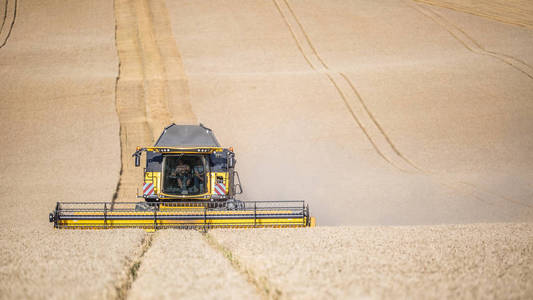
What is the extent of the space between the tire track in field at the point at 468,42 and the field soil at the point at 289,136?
19 centimetres

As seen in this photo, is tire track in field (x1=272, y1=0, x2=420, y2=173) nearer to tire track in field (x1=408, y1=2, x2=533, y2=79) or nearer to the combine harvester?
the combine harvester

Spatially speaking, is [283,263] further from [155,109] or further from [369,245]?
[155,109]

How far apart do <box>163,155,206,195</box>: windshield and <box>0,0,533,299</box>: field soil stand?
2893 mm

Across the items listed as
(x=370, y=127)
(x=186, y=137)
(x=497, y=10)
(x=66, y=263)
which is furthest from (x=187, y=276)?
(x=497, y=10)

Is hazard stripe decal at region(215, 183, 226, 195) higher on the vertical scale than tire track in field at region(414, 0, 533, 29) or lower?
lower

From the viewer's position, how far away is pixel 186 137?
15.3 meters

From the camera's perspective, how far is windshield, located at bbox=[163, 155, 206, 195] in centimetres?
1437

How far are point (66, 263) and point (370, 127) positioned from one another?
19831 millimetres

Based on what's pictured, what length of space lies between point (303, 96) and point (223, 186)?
14594 mm

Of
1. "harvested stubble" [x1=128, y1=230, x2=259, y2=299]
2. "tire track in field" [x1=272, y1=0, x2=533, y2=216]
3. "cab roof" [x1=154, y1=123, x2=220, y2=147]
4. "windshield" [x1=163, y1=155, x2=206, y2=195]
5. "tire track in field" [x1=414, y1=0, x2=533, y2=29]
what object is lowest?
"tire track in field" [x1=272, y1=0, x2=533, y2=216]

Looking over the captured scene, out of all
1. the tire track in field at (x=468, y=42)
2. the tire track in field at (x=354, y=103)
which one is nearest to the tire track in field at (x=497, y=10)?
the tire track in field at (x=468, y=42)

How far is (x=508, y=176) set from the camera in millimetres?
20938

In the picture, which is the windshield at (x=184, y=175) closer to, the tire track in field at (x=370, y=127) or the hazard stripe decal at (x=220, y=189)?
the hazard stripe decal at (x=220, y=189)

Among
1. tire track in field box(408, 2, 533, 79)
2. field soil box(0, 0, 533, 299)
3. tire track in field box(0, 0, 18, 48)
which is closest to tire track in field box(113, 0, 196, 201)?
field soil box(0, 0, 533, 299)
